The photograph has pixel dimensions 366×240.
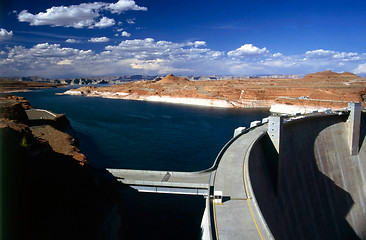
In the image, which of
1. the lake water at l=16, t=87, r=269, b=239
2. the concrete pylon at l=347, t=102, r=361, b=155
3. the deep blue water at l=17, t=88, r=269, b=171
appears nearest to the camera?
the lake water at l=16, t=87, r=269, b=239

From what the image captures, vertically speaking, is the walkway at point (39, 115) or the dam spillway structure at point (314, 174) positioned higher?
the walkway at point (39, 115)

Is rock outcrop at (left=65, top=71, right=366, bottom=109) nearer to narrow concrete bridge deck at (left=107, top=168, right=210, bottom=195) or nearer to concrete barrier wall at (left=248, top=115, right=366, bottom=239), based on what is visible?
concrete barrier wall at (left=248, top=115, right=366, bottom=239)

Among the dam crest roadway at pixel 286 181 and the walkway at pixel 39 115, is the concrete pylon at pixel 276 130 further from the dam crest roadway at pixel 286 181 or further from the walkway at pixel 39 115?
the walkway at pixel 39 115

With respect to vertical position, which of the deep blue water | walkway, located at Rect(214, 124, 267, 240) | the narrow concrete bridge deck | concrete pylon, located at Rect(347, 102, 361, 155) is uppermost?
concrete pylon, located at Rect(347, 102, 361, 155)

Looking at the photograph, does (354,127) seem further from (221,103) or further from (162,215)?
(221,103)

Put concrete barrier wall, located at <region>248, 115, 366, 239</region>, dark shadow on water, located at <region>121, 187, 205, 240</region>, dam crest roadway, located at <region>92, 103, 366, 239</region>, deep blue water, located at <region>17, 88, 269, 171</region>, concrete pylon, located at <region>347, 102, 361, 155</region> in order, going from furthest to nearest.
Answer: deep blue water, located at <region>17, 88, 269, 171</region>, concrete pylon, located at <region>347, 102, 361, 155</region>, concrete barrier wall, located at <region>248, 115, 366, 239</region>, dark shadow on water, located at <region>121, 187, 205, 240</region>, dam crest roadway, located at <region>92, 103, 366, 239</region>

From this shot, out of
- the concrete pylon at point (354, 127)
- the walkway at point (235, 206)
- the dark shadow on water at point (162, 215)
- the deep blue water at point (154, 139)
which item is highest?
the concrete pylon at point (354, 127)

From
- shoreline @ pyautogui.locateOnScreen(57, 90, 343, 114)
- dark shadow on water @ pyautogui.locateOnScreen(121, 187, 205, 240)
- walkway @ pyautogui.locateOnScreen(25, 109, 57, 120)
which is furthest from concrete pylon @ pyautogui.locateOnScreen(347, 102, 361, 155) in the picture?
walkway @ pyautogui.locateOnScreen(25, 109, 57, 120)

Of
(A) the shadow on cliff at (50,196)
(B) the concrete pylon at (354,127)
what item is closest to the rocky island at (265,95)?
(B) the concrete pylon at (354,127)
